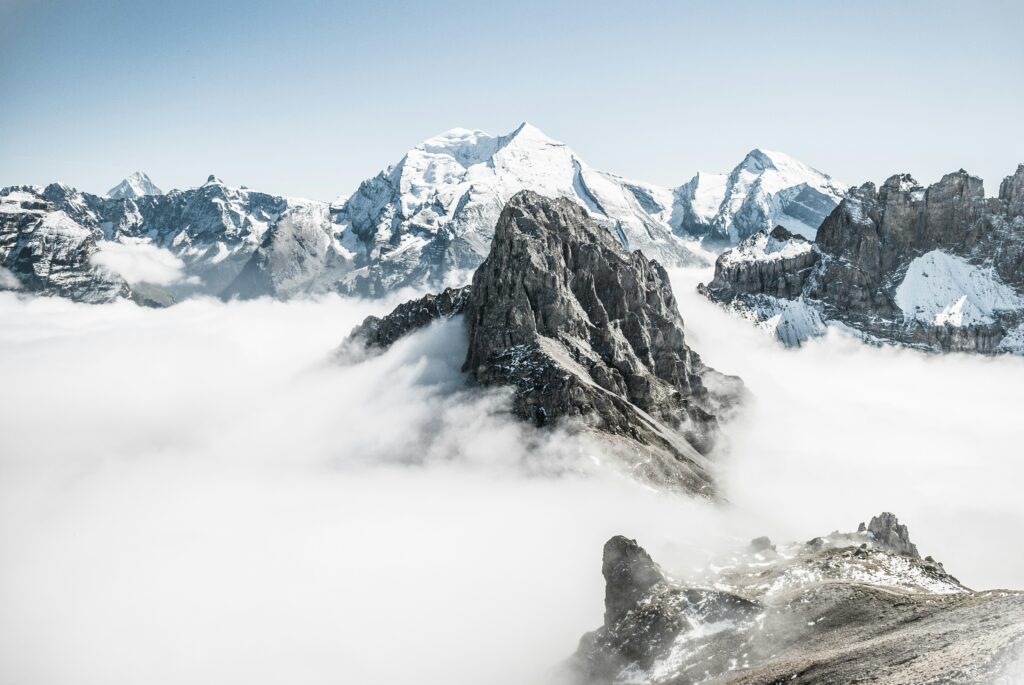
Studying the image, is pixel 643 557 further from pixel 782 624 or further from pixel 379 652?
pixel 379 652

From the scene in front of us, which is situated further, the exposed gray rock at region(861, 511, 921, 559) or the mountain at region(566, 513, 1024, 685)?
the exposed gray rock at region(861, 511, 921, 559)

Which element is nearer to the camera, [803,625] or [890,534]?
[803,625]

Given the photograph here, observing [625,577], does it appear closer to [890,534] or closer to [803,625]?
[803,625]

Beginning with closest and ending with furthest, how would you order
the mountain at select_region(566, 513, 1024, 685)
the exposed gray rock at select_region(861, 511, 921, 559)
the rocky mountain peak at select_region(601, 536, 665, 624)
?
1. the mountain at select_region(566, 513, 1024, 685)
2. the rocky mountain peak at select_region(601, 536, 665, 624)
3. the exposed gray rock at select_region(861, 511, 921, 559)

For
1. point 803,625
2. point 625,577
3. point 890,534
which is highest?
point 803,625

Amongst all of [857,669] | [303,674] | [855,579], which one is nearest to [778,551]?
[855,579]

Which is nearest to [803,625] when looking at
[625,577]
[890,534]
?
[625,577]

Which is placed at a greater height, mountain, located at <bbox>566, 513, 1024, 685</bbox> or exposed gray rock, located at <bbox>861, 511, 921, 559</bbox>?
mountain, located at <bbox>566, 513, 1024, 685</bbox>

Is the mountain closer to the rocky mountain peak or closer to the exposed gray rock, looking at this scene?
the rocky mountain peak

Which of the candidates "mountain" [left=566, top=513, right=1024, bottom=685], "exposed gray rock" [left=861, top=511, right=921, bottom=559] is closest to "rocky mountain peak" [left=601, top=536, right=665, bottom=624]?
"mountain" [left=566, top=513, right=1024, bottom=685]
